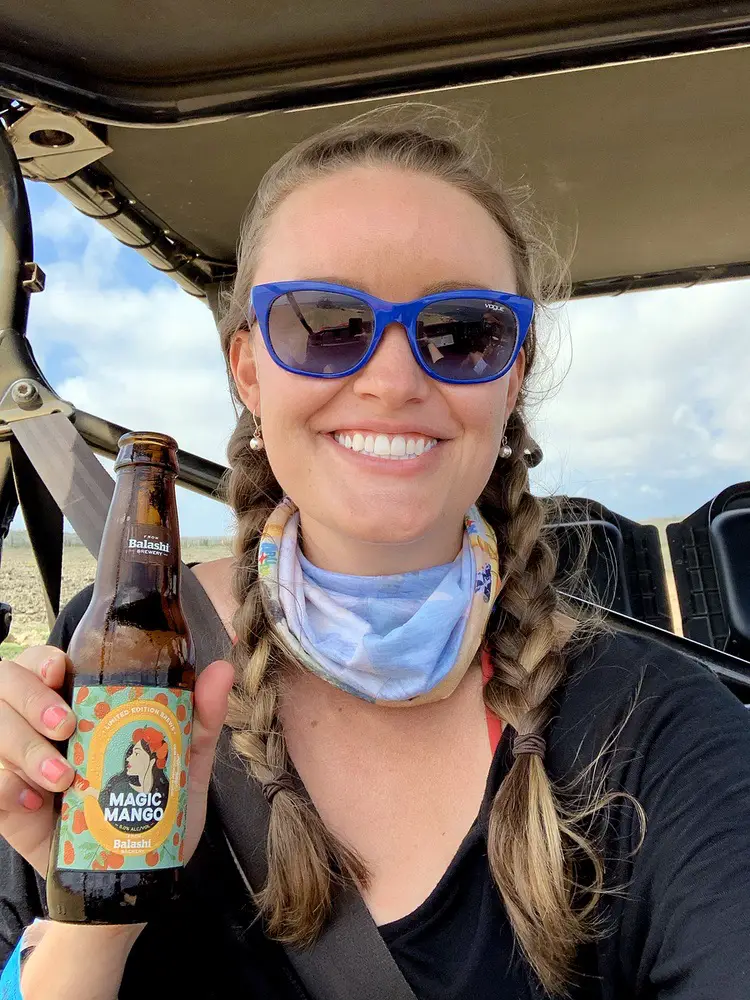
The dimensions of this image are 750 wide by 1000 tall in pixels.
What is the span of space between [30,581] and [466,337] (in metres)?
1.08

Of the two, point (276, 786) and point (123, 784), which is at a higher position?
point (123, 784)

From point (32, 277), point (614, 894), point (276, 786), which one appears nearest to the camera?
point (614, 894)

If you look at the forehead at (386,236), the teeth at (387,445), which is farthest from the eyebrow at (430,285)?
the teeth at (387,445)

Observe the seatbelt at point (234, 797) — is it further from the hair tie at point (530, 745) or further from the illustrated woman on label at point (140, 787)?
the illustrated woman on label at point (140, 787)

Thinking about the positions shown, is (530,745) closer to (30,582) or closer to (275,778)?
(275,778)

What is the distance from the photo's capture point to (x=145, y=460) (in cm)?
104

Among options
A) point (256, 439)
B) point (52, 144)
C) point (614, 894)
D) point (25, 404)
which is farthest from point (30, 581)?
point (614, 894)

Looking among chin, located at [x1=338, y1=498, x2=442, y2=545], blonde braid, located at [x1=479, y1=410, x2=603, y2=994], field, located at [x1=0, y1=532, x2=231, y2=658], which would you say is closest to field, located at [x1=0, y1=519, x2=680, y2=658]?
field, located at [x1=0, y1=532, x2=231, y2=658]

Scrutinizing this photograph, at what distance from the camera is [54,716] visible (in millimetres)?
889

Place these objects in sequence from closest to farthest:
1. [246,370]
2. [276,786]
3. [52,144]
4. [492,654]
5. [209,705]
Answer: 1. [209,705]
2. [276,786]
3. [492,654]
4. [246,370]
5. [52,144]

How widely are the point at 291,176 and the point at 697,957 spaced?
1.47 meters

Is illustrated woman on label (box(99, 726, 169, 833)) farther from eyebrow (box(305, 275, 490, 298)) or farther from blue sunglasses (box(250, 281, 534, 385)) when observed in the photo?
eyebrow (box(305, 275, 490, 298))

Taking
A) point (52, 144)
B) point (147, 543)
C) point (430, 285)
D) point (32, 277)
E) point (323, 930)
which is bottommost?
point (323, 930)

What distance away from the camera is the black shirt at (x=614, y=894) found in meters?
1.05
